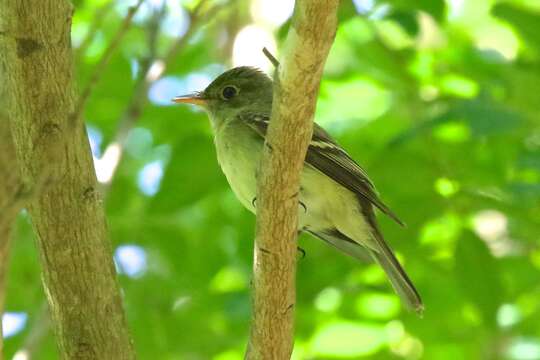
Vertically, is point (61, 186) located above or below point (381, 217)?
below

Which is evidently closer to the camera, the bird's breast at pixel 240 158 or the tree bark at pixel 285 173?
the tree bark at pixel 285 173

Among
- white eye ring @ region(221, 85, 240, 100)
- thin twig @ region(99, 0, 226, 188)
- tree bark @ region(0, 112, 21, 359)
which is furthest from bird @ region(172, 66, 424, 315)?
tree bark @ region(0, 112, 21, 359)

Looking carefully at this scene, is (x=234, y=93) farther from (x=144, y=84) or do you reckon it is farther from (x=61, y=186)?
(x=61, y=186)

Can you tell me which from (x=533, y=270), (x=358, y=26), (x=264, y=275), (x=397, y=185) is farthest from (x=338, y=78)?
(x=264, y=275)

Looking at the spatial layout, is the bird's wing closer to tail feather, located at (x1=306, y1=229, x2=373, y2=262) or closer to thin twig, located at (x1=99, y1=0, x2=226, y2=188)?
tail feather, located at (x1=306, y1=229, x2=373, y2=262)

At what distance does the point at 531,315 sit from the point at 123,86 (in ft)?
10.1

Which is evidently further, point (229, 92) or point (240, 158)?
point (229, 92)

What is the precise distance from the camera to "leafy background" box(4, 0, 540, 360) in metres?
5.15

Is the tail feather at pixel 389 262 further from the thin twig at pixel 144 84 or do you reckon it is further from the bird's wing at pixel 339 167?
the thin twig at pixel 144 84

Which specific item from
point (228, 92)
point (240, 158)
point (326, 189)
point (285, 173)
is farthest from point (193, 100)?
point (285, 173)

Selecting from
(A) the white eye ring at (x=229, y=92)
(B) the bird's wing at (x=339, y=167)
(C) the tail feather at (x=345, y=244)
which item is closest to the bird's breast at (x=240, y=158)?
(B) the bird's wing at (x=339, y=167)

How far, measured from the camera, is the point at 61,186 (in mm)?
3498

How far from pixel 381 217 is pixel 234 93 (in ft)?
4.31

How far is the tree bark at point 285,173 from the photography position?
9.93 ft
